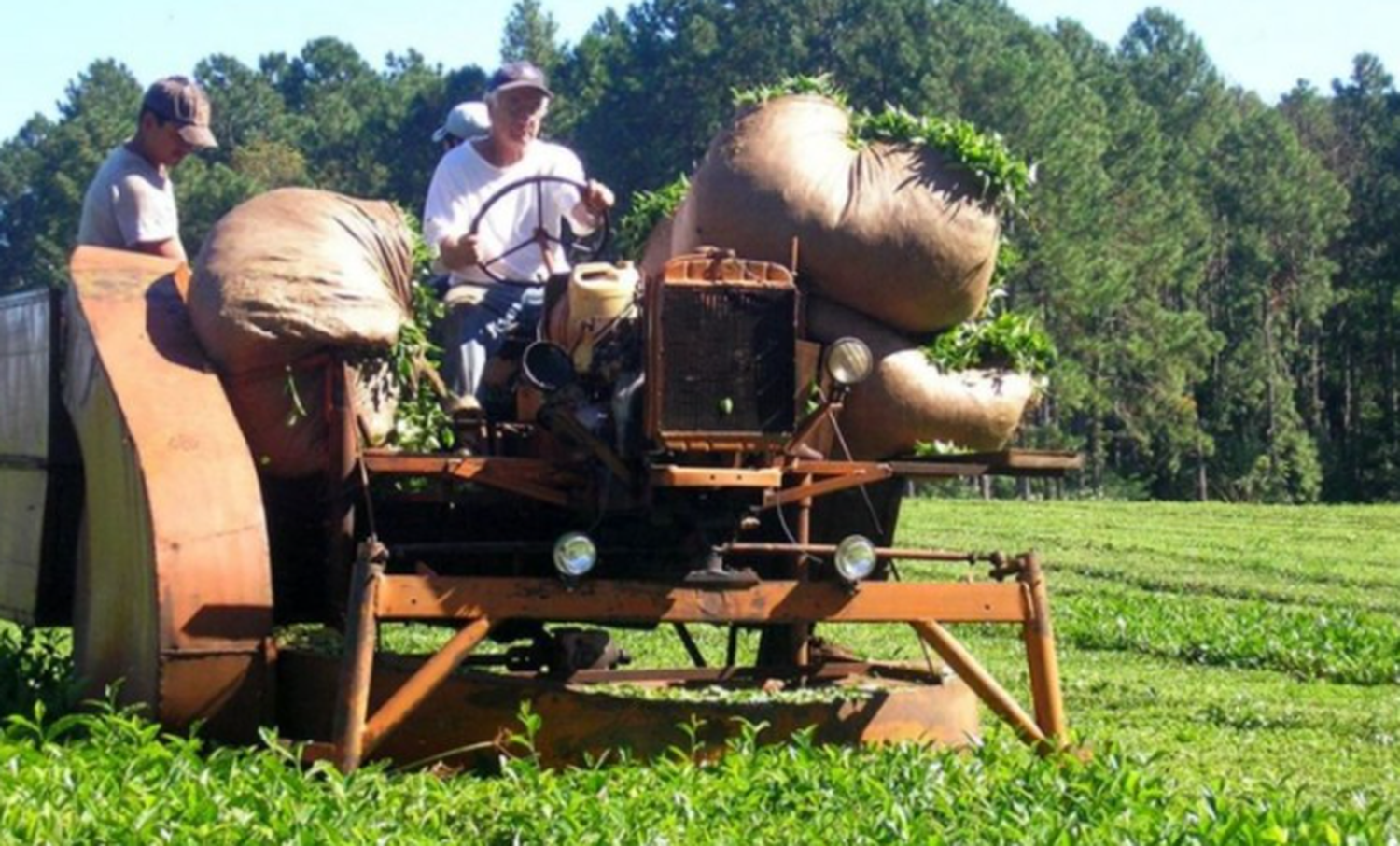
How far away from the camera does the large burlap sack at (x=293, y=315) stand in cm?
798

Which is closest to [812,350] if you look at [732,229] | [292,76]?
[732,229]

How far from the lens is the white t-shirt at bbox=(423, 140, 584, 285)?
975cm

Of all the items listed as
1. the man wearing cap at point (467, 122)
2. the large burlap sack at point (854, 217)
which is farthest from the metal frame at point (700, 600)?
the man wearing cap at point (467, 122)

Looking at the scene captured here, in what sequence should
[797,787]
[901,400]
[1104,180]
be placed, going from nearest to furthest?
[797,787] → [901,400] → [1104,180]

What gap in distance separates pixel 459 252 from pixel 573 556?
218 cm

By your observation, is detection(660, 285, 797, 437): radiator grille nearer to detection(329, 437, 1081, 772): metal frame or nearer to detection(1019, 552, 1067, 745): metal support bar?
detection(329, 437, 1081, 772): metal frame

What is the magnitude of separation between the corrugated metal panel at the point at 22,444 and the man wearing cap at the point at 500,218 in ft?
5.29

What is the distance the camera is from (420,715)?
25.5ft

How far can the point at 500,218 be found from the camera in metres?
9.89

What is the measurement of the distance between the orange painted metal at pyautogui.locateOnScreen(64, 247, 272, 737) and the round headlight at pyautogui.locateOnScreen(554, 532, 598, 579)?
Answer: 1.04 m

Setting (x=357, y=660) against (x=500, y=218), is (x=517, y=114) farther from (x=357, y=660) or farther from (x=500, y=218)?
(x=357, y=660)

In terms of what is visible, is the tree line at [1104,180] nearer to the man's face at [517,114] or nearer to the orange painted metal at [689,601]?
the man's face at [517,114]

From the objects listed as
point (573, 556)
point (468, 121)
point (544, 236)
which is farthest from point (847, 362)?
point (468, 121)

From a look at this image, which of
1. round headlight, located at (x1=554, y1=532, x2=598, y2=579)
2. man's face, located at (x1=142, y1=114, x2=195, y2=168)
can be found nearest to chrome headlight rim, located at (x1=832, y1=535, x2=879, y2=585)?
round headlight, located at (x1=554, y1=532, x2=598, y2=579)
